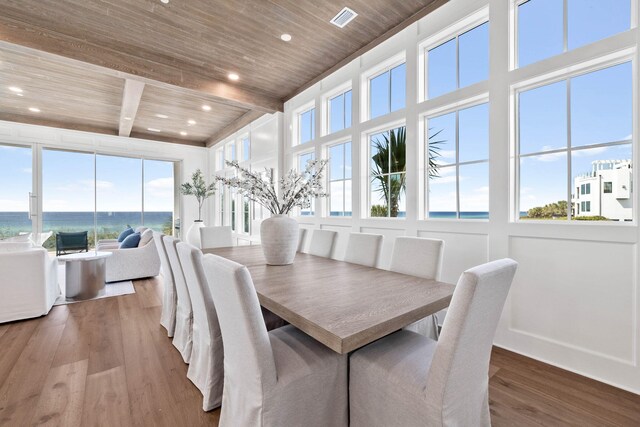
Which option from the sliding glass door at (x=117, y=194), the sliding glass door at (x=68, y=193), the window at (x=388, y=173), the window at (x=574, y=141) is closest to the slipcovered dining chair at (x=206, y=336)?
the window at (x=388, y=173)

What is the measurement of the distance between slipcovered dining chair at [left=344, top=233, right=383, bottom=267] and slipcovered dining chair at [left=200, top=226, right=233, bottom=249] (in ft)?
6.31

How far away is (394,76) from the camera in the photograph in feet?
11.1

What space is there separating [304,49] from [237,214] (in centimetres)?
439

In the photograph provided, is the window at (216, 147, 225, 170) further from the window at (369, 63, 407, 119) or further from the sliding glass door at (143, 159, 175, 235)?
the window at (369, 63, 407, 119)

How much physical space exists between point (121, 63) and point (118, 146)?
14.1 ft

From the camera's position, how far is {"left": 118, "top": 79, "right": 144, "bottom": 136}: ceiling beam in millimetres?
4059

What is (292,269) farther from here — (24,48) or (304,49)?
(24,48)

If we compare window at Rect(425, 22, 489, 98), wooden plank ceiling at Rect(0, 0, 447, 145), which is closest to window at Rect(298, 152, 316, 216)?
wooden plank ceiling at Rect(0, 0, 447, 145)

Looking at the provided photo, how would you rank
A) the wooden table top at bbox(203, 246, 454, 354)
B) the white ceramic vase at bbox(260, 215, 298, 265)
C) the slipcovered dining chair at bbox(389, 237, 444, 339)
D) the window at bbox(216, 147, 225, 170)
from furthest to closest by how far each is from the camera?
the window at bbox(216, 147, 225, 170), the white ceramic vase at bbox(260, 215, 298, 265), the slipcovered dining chair at bbox(389, 237, 444, 339), the wooden table top at bbox(203, 246, 454, 354)

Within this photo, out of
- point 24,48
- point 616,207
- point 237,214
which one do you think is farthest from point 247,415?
point 237,214

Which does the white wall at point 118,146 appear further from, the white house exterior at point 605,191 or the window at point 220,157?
the white house exterior at point 605,191

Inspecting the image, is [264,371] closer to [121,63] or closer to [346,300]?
[346,300]

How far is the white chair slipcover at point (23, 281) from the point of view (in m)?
2.84

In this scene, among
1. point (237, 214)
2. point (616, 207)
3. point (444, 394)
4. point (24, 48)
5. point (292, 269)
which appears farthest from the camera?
point (237, 214)
